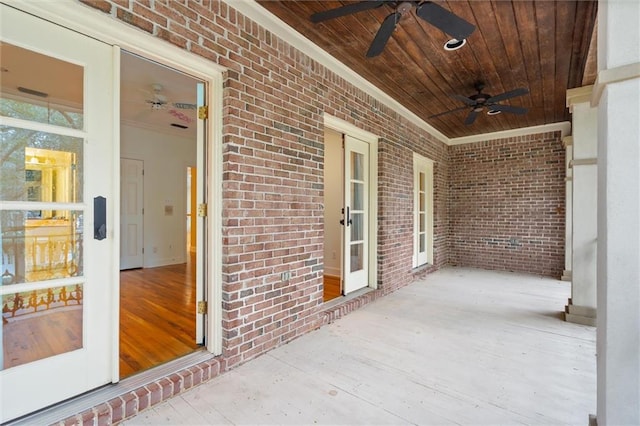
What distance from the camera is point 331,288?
4512 mm

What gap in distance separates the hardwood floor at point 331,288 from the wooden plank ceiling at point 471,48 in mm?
2756

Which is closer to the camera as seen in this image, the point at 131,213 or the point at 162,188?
the point at 131,213

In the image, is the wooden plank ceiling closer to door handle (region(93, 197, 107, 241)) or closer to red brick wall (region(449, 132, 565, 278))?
red brick wall (region(449, 132, 565, 278))

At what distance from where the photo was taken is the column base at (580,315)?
325 cm

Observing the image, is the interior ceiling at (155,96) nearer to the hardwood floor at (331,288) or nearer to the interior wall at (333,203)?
the interior wall at (333,203)

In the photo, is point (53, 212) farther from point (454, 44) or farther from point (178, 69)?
point (454, 44)

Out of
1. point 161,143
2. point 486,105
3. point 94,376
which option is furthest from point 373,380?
point 161,143

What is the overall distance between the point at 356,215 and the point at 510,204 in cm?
396

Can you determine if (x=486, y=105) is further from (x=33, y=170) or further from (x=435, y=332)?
(x=33, y=170)

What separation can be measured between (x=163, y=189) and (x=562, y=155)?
7.80m

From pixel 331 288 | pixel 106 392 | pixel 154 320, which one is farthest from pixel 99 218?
pixel 331 288

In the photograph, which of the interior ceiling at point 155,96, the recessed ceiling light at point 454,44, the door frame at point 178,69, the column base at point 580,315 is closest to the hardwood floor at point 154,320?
the door frame at point 178,69

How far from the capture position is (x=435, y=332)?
3014 mm

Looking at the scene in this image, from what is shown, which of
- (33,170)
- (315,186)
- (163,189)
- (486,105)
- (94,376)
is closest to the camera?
(33,170)
